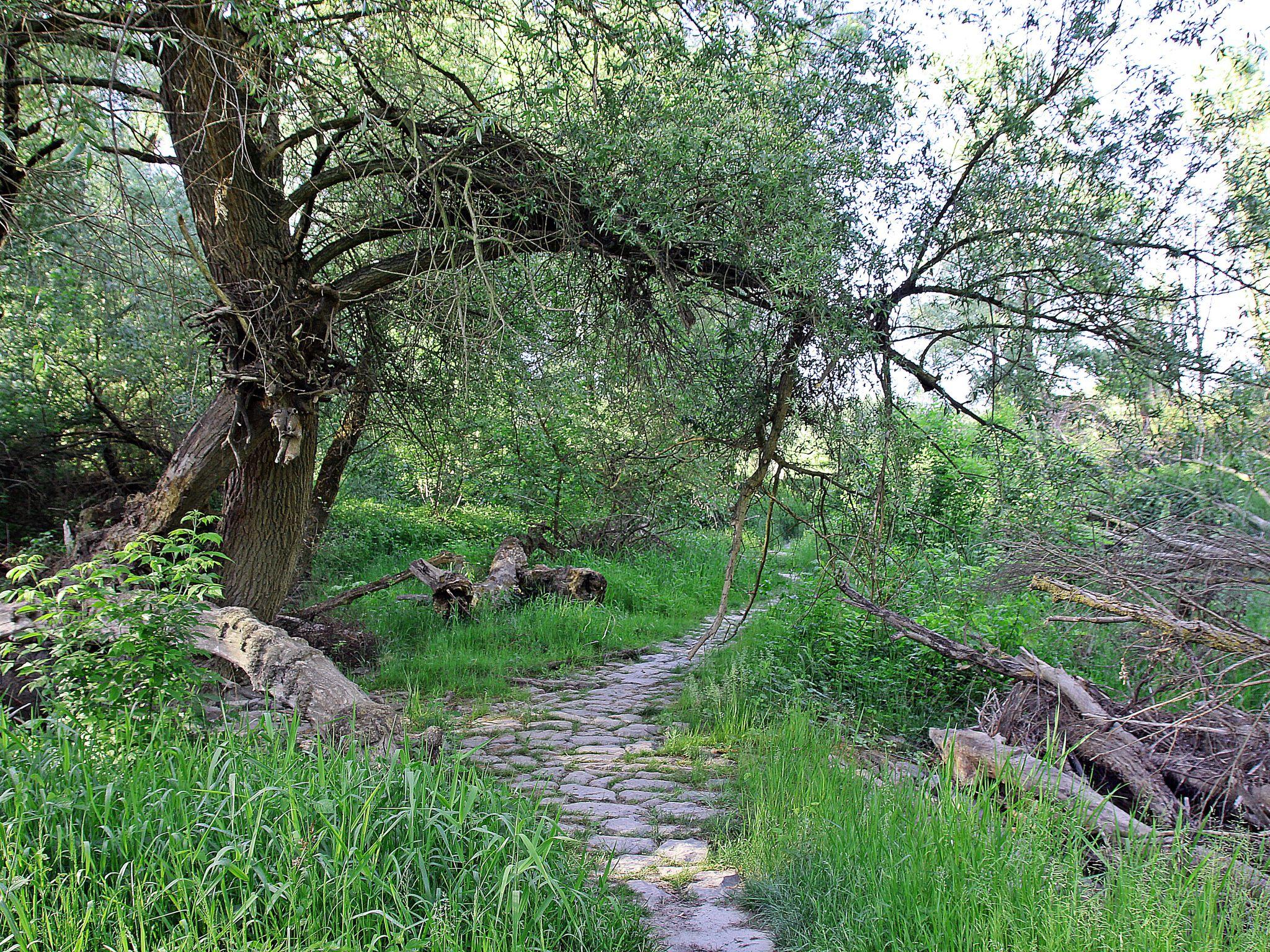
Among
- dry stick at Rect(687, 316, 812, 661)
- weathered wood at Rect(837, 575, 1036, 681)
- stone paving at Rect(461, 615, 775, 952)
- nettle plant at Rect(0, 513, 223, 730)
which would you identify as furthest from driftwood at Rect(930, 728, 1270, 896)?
nettle plant at Rect(0, 513, 223, 730)

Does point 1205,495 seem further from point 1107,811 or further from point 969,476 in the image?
point 1107,811

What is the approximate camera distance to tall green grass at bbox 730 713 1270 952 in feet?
9.07

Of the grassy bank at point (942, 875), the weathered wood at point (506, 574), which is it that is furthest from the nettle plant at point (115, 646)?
the weathered wood at point (506, 574)

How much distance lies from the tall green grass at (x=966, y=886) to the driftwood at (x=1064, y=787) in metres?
0.10

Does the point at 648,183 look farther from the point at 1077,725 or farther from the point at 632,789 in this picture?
the point at 1077,725

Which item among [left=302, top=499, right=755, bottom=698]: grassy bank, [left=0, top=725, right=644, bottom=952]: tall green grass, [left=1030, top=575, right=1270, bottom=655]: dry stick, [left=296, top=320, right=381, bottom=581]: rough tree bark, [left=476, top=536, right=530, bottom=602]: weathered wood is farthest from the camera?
[left=476, top=536, right=530, bottom=602]: weathered wood

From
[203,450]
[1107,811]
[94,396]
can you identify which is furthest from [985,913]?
[94,396]

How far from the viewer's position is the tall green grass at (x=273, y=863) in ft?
9.06

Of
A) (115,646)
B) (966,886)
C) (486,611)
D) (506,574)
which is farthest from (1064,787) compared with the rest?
(506,574)

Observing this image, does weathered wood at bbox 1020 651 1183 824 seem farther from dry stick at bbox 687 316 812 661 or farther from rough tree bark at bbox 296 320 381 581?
rough tree bark at bbox 296 320 381 581

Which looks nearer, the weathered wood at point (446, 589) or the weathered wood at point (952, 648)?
the weathered wood at point (952, 648)

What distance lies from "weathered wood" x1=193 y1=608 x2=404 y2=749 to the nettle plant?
211 millimetres

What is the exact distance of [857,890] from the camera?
10.9 feet

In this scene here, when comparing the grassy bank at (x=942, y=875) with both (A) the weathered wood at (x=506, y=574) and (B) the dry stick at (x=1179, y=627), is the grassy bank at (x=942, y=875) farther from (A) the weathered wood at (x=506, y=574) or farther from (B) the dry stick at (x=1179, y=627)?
(A) the weathered wood at (x=506, y=574)
